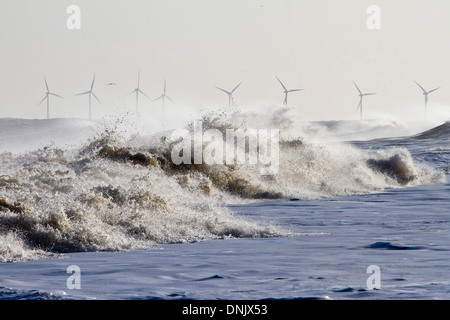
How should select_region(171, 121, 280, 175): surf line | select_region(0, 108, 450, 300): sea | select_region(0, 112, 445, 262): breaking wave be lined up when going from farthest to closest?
select_region(171, 121, 280, 175): surf line < select_region(0, 112, 445, 262): breaking wave < select_region(0, 108, 450, 300): sea

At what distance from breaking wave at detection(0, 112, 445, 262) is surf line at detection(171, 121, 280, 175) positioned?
11.2 inches

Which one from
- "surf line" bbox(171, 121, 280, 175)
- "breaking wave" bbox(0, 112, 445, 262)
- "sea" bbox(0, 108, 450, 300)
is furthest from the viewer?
"surf line" bbox(171, 121, 280, 175)

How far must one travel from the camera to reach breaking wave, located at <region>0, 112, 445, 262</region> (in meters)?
10.9

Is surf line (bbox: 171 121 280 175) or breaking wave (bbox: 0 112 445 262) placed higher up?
surf line (bbox: 171 121 280 175)

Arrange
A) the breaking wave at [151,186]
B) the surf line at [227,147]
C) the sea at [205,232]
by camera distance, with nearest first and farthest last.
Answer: the sea at [205,232], the breaking wave at [151,186], the surf line at [227,147]

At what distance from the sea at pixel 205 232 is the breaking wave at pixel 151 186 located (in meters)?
0.03

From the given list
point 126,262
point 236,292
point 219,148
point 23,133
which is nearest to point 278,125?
point 219,148

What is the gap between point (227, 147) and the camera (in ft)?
78.5

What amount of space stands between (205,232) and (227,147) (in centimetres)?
1194

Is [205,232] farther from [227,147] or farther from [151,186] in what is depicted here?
[227,147]

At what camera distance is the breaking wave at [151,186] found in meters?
10.9

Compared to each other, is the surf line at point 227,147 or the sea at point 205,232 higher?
the surf line at point 227,147
